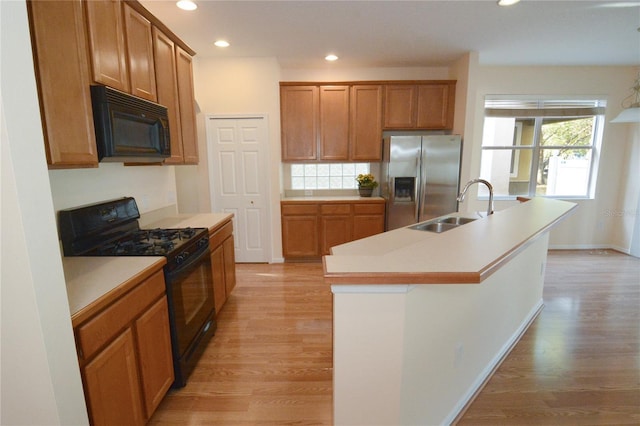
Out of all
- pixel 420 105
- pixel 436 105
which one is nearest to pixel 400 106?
pixel 420 105

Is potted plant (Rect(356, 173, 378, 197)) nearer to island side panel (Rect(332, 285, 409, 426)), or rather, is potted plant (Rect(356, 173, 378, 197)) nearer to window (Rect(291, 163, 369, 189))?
window (Rect(291, 163, 369, 189))

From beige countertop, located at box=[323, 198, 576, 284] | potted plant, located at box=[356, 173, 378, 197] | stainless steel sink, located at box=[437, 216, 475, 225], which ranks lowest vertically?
stainless steel sink, located at box=[437, 216, 475, 225]

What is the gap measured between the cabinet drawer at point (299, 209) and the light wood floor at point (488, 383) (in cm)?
119

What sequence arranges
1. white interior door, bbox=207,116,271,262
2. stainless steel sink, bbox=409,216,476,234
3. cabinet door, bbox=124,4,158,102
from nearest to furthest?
1. cabinet door, bbox=124,4,158,102
2. stainless steel sink, bbox=409,216,476,234
3. white interior door, bbox=207,116,271,262

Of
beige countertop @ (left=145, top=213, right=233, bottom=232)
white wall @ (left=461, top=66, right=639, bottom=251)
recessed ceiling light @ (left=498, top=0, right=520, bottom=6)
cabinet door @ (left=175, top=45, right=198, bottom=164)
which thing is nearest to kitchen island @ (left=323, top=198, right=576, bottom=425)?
beige countertop @ (left=145, top=213, right=233, bottom=232)

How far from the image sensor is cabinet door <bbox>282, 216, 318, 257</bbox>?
163 inches

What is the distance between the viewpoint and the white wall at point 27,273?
2.64 ft

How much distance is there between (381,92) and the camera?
13.5 ft

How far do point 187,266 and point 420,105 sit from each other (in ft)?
12.0

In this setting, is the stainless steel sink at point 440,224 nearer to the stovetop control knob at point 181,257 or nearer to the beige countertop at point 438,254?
the beige countertop at point 438,254

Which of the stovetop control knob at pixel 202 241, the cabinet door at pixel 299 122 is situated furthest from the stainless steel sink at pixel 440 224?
the cabinet door at pixel 299 122

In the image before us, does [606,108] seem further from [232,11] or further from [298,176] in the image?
[232,11]

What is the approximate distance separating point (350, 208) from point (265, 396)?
2698mm

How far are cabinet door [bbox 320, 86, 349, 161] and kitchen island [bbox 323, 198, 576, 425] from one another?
8.80 ft
